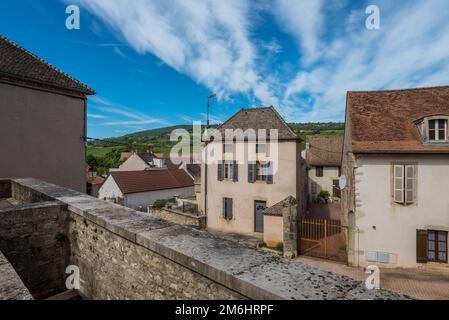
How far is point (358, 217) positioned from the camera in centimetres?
1135

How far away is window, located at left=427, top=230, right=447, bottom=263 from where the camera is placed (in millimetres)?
10430

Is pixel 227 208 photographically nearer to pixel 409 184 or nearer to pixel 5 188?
pixel 409 184

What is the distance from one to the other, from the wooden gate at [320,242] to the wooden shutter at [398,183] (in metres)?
2.66

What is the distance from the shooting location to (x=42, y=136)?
10.4m

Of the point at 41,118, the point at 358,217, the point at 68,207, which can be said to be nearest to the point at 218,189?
Result: the point at 358,217

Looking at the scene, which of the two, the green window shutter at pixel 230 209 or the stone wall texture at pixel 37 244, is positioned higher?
the stone wall texture at pixel 37 244

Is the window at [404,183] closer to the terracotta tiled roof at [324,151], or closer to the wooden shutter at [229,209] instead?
the wooden shutter at [229,209]

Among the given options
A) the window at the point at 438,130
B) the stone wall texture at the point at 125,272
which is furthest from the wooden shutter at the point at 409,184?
the stone wall texture at the point at 125,272

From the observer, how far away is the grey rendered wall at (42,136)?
9375 millimetres

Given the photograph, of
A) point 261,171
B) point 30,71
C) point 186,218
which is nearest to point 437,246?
point 261,171

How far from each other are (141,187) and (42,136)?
17.7m

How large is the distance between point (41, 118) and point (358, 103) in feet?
48.3
